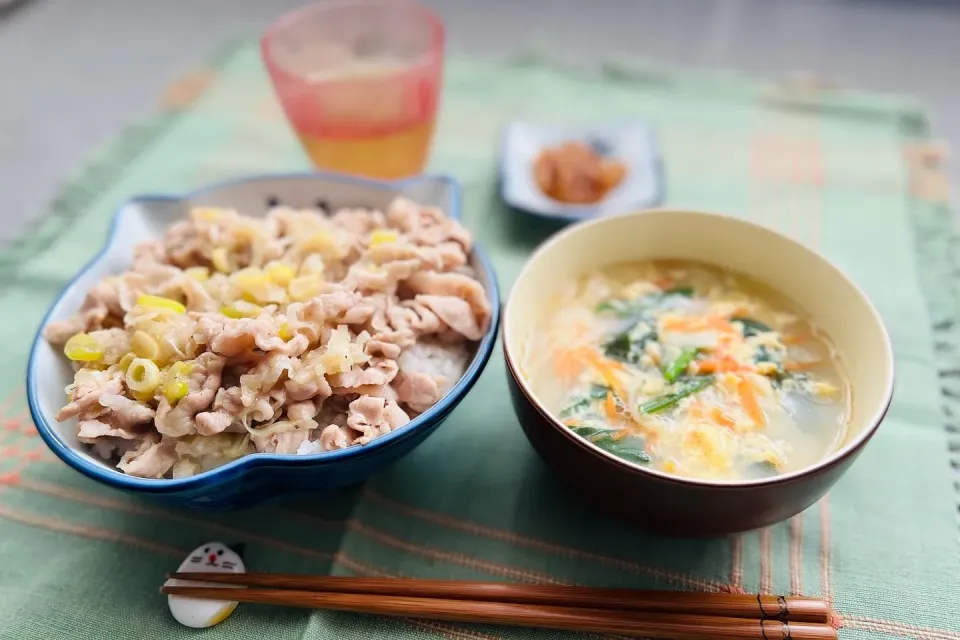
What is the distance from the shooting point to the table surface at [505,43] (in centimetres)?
233

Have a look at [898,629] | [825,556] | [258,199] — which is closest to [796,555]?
[825,556]

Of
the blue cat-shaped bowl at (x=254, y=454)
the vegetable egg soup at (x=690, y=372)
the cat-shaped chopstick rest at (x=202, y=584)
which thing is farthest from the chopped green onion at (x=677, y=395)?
the cat-shaped chopstick rest at (x=202, y=584)

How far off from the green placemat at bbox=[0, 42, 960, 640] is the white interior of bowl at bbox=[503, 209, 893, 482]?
0.69 feet

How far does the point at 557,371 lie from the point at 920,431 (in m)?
0.67

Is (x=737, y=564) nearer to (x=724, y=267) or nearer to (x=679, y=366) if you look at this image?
(x=679, y=366)

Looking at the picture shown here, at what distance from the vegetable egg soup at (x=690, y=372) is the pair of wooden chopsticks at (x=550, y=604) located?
181 millimetres

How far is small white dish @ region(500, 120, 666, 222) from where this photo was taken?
1740mm

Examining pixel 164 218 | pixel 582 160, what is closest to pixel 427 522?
pixel 164 218

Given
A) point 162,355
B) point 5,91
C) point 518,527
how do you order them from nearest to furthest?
point 162,355, point 518,527, point 5,91

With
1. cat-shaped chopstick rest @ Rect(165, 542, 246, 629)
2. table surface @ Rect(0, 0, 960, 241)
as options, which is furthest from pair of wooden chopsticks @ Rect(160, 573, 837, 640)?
table surface @ Rect(0, 0, 960, 241)

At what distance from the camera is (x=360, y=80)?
5.31ft

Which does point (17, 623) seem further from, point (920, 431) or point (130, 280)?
point (920, 431)

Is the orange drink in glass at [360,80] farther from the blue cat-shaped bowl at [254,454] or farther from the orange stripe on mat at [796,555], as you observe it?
the orange stripe on mat at [796,555]

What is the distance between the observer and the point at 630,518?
1.04m
